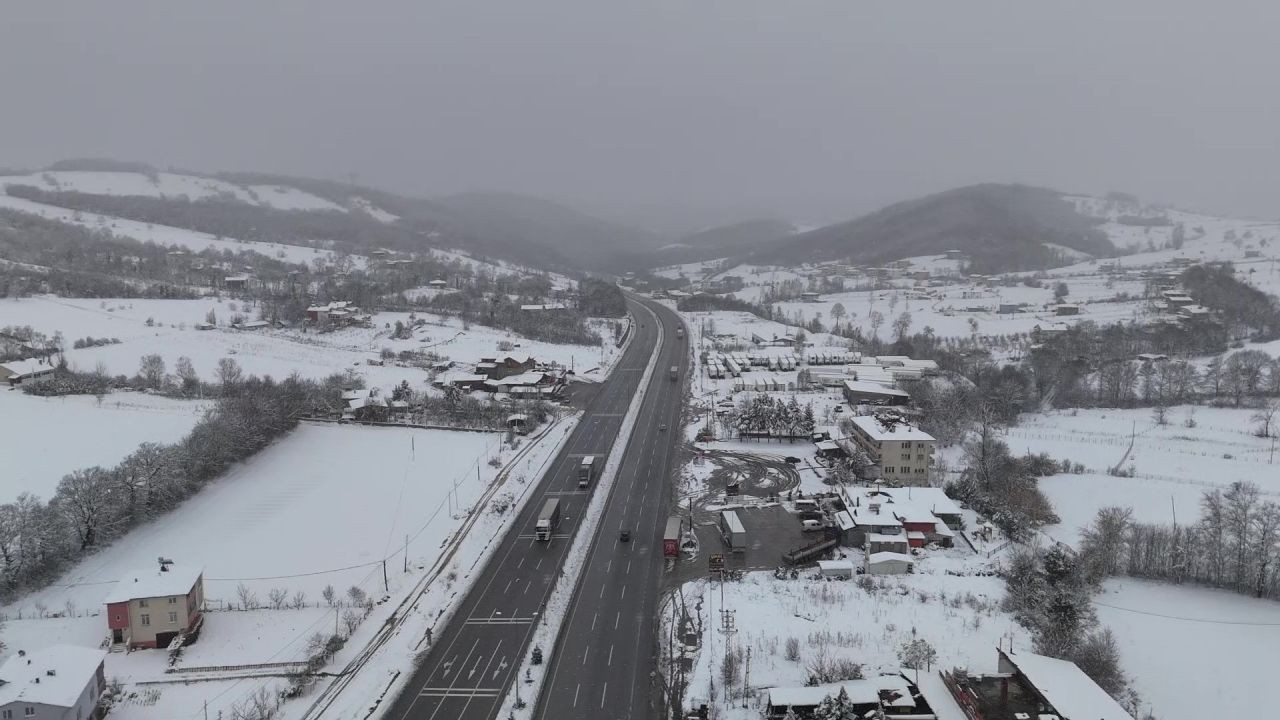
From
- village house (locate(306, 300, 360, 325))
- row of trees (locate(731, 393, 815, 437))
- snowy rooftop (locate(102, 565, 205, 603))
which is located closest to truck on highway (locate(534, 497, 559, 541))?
snowy rooftop (locate(102, 565, 205, 603))

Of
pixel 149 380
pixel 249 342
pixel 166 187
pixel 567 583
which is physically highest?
pixel 166 187

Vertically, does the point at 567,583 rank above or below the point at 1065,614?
above

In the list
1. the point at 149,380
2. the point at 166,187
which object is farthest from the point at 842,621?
the point at 166,187

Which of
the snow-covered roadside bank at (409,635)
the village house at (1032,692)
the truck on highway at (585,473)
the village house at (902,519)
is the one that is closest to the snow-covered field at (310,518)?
the snow-covered roadside bank at (409,635)

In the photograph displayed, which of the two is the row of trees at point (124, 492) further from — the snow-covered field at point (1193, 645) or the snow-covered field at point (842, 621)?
the snow-covered field at point (1193, 645)

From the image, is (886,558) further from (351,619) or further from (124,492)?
(124,492)

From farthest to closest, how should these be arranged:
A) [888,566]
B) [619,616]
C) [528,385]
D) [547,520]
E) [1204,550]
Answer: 1. [528,385]
2. [547,520]
3. [888,566]
4. [1204,550]
5. [619,616]

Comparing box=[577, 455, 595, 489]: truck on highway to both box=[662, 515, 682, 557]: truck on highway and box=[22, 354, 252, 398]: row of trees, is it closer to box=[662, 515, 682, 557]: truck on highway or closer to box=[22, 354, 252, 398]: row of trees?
box=[662, 515, 682, 557]: truck on highway
